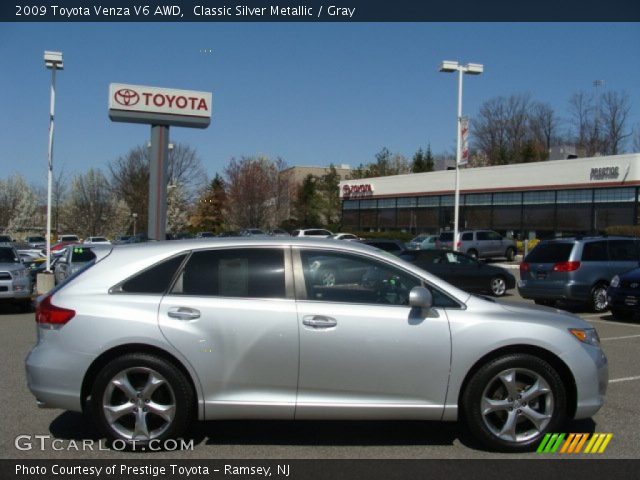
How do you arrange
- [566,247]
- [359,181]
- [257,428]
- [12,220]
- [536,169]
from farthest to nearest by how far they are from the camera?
[12,220]
[359,181]
[536,169]
[566,247]
[257,428]

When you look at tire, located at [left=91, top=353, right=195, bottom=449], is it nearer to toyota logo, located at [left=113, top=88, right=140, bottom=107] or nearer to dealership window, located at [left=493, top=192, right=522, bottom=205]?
toyota logo, located at [left=113, top=88, right=140, bottom=107]

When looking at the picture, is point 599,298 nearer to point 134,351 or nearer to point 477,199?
point 134,351

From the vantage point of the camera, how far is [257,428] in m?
5.71

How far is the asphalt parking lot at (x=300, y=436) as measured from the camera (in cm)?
504

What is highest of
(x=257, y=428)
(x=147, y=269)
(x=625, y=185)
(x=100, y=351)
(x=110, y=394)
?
(x=625, y=185)

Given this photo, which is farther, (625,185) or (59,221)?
(59,221)

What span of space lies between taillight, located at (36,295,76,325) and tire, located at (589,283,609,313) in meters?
12.4

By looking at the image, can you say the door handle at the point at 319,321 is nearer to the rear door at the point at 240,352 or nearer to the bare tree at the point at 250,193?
the rear door at the point at 240,352

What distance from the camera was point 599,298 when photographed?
14.7 meters

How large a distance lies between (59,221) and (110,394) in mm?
64009

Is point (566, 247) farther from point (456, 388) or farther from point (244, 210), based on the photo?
point (244, 210)

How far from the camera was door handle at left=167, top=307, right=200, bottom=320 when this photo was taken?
197 inches

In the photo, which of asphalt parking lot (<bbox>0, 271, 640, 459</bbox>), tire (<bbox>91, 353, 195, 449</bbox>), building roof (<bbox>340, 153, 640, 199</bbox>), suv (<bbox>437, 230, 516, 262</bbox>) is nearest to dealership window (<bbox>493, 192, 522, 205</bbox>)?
building roof (<bbox>340, 153, 640, 199</bbox>)

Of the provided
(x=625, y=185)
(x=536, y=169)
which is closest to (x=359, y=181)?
(x=536, y=169)
